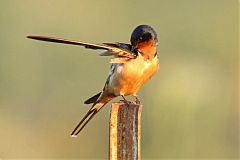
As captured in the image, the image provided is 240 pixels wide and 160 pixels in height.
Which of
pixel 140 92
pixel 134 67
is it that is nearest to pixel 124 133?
pixel 134 67

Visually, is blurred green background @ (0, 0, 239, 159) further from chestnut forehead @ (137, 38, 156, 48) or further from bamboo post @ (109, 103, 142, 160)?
bamboo post @ (109, 103, 142, 160)

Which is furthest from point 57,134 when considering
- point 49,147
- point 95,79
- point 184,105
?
point 95,79

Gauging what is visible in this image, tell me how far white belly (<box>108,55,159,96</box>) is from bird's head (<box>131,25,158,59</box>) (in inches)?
1.4

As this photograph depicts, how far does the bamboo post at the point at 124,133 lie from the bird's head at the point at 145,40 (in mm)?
1070

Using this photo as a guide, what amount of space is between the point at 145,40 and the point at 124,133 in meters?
1.23

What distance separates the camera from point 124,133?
255 cm

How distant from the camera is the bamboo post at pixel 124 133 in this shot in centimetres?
250

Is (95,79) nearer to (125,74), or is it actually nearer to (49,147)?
(49,147)

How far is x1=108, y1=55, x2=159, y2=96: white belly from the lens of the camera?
12.3 ft

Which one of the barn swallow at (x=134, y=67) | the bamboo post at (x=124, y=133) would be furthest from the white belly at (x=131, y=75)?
the bamboo post at (x=124, y=133)

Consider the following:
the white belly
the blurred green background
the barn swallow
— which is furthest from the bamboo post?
the blurred green background

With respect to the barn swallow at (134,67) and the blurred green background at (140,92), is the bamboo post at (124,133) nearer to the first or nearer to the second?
the barn swallow at (134,67)

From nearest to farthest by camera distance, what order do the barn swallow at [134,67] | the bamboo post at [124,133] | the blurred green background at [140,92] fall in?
the bamboo post at [124,133], the barn swallow at [134,67], the blurred green background at [140,92]

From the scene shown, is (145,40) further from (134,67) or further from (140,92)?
(140,92)
